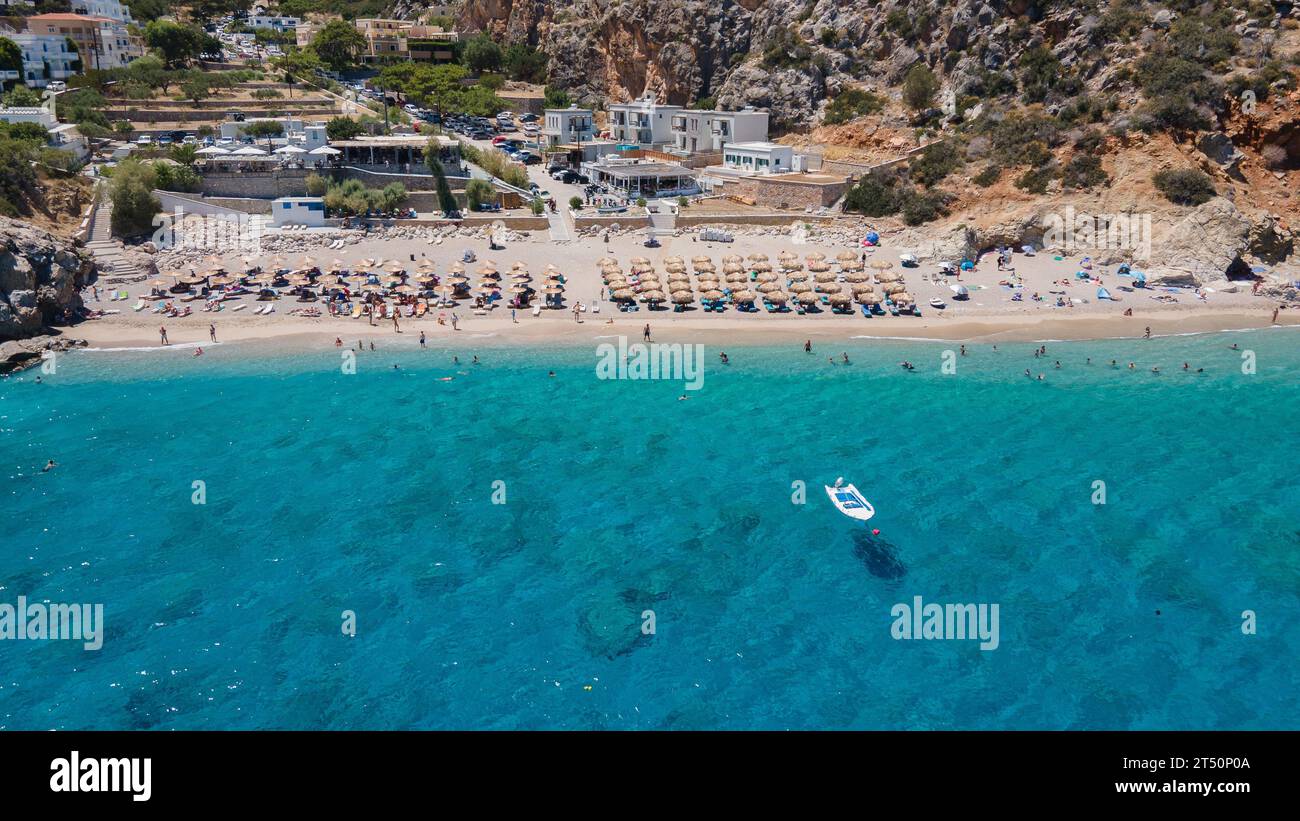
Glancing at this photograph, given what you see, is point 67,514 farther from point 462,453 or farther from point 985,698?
point 985,698

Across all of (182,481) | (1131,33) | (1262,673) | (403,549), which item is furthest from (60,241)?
(1131,33)

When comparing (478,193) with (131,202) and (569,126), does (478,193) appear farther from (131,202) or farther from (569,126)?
(569,126)

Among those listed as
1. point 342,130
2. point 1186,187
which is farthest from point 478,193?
point 1186,187

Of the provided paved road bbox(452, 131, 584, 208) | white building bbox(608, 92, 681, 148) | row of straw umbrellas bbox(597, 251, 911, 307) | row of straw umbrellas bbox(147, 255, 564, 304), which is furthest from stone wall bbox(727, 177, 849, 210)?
row of straw umbrellas bbox(147, 255, 564, 304)

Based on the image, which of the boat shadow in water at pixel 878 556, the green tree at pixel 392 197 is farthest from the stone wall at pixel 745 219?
the boat shadow in water at pixel 878 556

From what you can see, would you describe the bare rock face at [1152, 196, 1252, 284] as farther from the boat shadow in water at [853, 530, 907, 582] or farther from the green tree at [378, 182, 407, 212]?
the green tree at [378, 182, 407, 212]

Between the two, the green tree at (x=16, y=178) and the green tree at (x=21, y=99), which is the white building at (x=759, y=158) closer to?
the green tree at (x=16, y=178)
